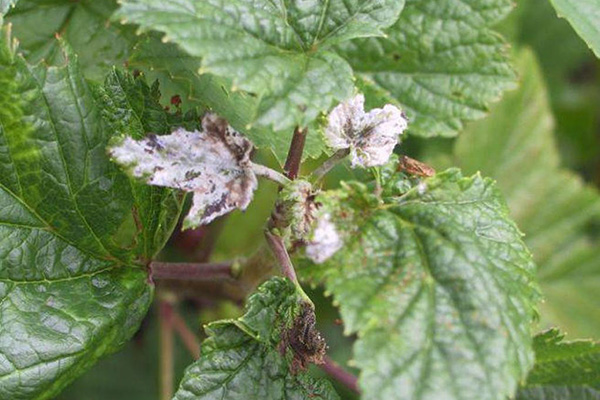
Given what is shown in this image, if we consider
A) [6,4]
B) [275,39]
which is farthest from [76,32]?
[275,39]

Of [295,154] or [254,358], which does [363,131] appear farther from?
[254,358]

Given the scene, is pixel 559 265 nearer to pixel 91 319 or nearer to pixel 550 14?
pixel 550 14

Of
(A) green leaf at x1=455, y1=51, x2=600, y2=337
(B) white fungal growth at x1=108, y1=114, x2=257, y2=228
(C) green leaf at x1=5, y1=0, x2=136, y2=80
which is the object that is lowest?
(A) green leaf at x1=455, y1=51, x2=600, y2=337

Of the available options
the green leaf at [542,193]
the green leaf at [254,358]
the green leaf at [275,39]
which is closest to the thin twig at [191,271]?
the green leaf at [254,358]

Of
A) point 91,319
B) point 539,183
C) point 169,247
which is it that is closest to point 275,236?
point 91,319

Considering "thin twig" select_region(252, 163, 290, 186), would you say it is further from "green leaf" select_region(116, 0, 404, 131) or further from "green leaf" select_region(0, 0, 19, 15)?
"green leaf" select_region(0, 0, 19, 15)

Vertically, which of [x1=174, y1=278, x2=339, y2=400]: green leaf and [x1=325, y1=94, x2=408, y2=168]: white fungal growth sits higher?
[x1=325, y1=94, x2=408, y2=168]: white fungal growth

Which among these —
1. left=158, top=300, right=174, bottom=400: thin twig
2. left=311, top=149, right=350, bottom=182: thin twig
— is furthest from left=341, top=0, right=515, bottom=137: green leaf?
left=158, top=300, right=174, bottom=400: thin twig

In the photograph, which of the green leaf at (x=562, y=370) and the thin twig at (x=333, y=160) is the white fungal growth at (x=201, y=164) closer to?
the thin twig at (x=333, y=160)
